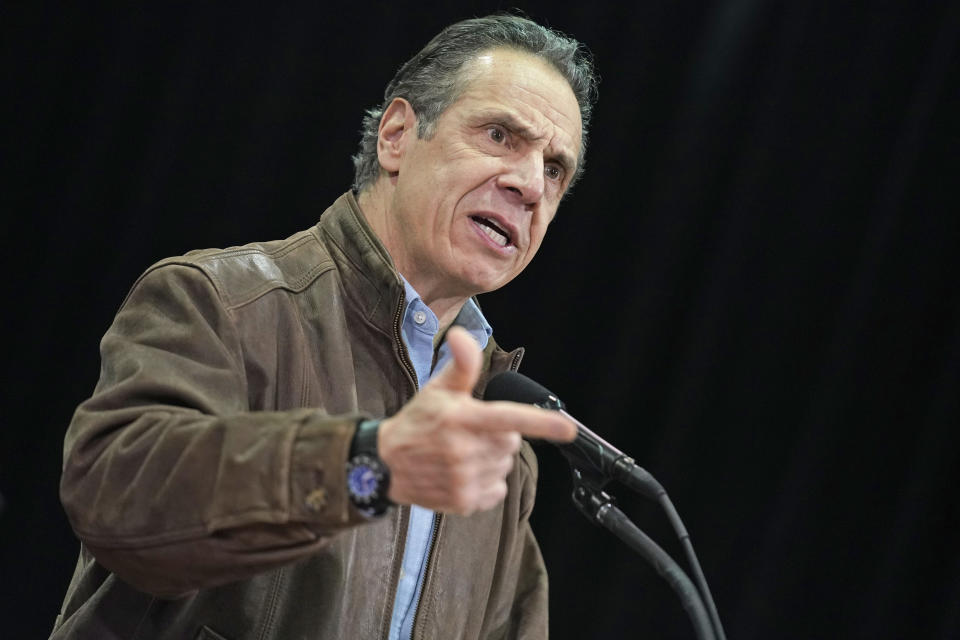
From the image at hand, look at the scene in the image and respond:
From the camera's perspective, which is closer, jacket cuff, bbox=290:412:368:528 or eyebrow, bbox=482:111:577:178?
jacket cuff, bbox=290:412:368:528

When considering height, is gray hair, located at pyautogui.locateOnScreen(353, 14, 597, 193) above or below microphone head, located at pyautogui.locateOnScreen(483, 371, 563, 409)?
above

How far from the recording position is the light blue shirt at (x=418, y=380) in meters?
1.69

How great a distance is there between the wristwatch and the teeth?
84 centimetres

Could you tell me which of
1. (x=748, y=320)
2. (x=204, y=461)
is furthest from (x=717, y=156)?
(x=204, y=461)

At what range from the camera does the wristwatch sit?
1102 millimetres

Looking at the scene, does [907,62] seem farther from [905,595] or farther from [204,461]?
[204,461]

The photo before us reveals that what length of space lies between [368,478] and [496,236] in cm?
90

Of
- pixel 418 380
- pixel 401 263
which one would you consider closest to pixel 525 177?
pixel 401 263

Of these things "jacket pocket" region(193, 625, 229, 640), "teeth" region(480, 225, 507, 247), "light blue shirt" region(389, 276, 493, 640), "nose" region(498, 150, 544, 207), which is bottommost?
"jacket pocket" region(193, 625, 229, 640)

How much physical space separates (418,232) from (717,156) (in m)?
1.38

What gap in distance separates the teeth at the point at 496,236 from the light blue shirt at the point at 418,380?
181 mm

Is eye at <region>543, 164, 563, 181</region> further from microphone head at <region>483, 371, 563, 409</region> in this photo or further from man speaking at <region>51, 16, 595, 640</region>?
microphone head at <region>483, 371, 563, 409</region>

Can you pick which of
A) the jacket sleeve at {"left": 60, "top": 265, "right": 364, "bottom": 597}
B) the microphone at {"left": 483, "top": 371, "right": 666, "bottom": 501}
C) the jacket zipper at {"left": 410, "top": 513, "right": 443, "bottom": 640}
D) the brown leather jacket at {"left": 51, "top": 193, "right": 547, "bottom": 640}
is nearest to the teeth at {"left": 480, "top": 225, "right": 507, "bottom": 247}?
the brown leather jacket at {"left": 51, "top": 193, "right": 547, "bottom": 640}

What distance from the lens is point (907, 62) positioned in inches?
114
